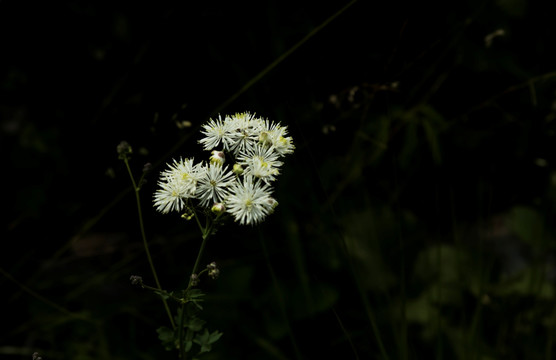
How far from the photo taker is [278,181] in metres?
1.99

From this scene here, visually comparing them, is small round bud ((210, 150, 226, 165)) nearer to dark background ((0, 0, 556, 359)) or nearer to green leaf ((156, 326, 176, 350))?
green leaf ((156, 326, 176, 350))

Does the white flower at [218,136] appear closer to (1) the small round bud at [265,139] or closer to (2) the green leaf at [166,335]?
(1) the small round bud at [265,139]

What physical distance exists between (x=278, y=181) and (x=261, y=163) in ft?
3.71

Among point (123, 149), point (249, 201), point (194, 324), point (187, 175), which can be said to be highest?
point (123, 149)

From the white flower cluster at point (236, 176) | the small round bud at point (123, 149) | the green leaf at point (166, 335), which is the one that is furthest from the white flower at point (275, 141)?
the green leaf at point (166, 335)

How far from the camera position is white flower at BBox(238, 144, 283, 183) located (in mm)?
842

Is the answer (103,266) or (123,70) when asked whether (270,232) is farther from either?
(123,70)

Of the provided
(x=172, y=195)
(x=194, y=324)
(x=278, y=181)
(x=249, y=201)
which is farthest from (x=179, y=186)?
(x=278, y=181)

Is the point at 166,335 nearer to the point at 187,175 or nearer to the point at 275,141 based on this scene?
the point at 187,175

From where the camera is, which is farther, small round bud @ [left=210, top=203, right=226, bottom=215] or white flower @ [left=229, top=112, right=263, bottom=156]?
white flower @ [left=229, top=112, right=263, bottom=156]

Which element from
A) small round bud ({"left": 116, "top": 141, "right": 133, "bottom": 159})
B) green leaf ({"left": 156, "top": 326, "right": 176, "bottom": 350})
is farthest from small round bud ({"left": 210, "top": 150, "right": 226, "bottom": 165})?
green leaf ({"left": 156, "top": 326, "right": 176, "bottom": 350})

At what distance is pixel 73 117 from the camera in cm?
229

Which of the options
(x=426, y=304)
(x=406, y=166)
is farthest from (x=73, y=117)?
(x=426, y=304)

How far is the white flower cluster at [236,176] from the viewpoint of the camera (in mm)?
828
